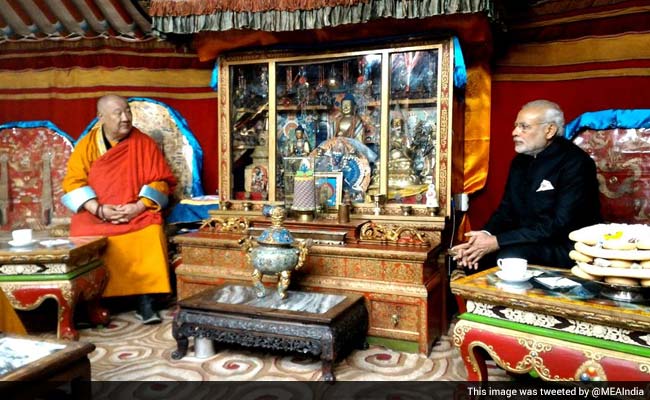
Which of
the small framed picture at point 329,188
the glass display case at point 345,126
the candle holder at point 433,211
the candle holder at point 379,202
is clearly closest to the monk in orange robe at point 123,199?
the glass display case at point 345,126

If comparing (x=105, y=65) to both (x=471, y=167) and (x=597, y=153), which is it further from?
(x=597, y=153)

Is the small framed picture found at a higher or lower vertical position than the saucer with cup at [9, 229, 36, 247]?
higher

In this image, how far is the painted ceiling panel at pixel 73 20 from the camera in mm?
4688

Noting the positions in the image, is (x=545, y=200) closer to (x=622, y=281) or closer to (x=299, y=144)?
(x=622, y=281)

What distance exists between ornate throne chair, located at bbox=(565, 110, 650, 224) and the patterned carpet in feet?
5.02

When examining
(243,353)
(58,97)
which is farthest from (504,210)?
(58,97)

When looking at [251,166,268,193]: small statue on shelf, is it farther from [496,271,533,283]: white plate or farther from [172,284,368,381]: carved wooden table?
[496,271,533,283]: white plate

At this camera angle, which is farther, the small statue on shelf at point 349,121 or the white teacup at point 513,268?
the small statue on shelf at point 349,121

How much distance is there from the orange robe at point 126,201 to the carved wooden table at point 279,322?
2.86 feet

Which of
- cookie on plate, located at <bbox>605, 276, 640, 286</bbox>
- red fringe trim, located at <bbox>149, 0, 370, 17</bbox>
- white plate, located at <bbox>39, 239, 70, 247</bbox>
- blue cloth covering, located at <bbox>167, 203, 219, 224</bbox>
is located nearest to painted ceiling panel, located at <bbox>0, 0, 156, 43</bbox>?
red fringe trim, located at <bbox>149, 0, 370, 17</bbox>

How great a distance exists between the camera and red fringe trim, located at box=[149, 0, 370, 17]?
3418mm

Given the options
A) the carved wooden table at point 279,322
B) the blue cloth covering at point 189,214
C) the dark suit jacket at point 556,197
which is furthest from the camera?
the blue cloth covering at point 189,214

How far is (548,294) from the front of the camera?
6.81 feet

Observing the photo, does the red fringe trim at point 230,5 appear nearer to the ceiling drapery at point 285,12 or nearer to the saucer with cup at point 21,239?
the ceiling drapery at point 285,12
